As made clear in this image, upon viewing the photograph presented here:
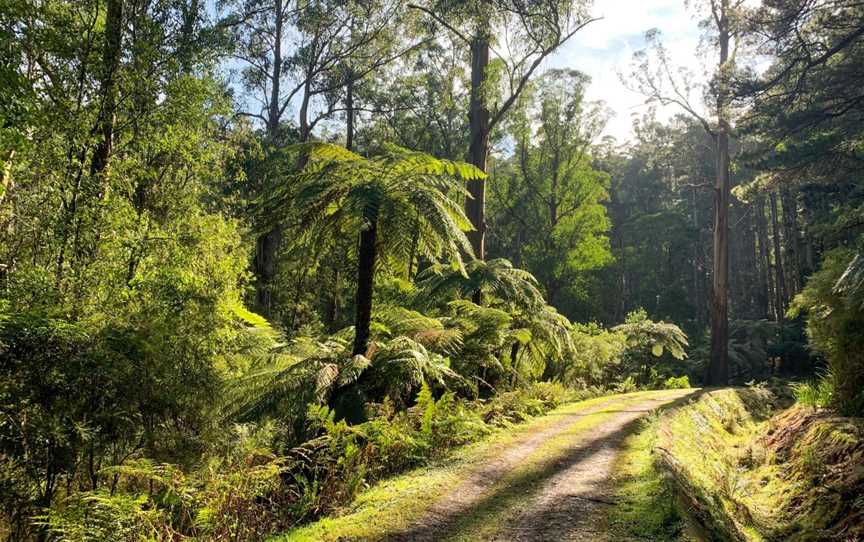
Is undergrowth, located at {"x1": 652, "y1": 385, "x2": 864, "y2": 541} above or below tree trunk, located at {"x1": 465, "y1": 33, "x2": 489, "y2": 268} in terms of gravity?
below

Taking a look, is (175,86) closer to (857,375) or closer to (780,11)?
(857,375)

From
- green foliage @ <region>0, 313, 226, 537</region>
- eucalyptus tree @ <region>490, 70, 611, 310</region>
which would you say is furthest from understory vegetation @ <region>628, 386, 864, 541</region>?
eucalyptus tree @ <region>490, 70, 611, 310</region>

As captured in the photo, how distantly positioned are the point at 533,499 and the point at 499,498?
28cm

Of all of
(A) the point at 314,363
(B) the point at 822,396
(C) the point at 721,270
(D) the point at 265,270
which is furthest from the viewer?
(C) the point at 721,270

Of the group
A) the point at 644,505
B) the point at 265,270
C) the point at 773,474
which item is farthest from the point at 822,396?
the point at 265,270

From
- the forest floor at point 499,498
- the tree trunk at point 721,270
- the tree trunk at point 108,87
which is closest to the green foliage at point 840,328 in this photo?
the forest floor at point 499,498

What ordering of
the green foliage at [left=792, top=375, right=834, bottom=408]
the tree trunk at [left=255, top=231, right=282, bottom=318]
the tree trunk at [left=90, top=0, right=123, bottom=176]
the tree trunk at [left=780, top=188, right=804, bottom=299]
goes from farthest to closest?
the tree trunk at [left=780, top=188, right=804, bottom=299] → the tree trunk at [left=255, top=231, right=282, bottom=318] → the green foliage at [left=792, top=375, right=834, bottom=408] → the tree trunk at [left=90, top=0, right=123, bottom=176]

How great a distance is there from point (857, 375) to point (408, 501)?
653cm

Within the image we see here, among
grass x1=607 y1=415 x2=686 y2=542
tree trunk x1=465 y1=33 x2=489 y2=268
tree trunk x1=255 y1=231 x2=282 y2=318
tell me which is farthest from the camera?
tree trunk x1=255 y1=231 x2=282 y2=318

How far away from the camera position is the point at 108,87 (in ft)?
21.1

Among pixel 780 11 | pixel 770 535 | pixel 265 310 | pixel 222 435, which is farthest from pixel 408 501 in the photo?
pixel 780 11

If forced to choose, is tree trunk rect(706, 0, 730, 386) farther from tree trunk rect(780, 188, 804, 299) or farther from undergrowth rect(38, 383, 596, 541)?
undergrowth rect(38, 383, 596, 541)

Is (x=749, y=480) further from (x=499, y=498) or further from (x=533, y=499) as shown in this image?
(x=499, y=498)

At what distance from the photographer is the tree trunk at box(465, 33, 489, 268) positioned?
41.7 ft
